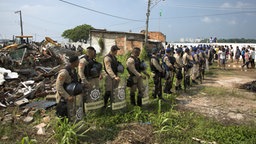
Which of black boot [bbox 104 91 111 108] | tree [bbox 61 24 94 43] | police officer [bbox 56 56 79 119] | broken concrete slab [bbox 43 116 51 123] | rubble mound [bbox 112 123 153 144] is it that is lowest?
rubble mound [bbox 112 123 153 144]

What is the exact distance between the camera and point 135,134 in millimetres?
4715

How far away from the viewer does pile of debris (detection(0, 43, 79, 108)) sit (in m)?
7.94

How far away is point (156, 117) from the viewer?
559 centimetres

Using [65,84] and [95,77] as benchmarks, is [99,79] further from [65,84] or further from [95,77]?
[65,84]

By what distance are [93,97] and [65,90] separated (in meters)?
1.16

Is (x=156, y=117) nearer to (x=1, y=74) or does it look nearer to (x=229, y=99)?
(x=229, y=99)

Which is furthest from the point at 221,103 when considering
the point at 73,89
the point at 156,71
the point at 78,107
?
the point at 73,89

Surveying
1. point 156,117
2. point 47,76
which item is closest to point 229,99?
point 156,117

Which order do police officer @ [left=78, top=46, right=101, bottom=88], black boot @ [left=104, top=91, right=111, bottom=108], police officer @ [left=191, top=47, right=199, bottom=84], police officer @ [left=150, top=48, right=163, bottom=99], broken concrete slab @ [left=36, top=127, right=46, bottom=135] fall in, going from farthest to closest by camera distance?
1. police officer @ [left=191, top=47, right=199, bottom=84]
2. police officer @ [left=150, top=48, right=163, bottom=99]
3. black boot @ [left=104, top=91, right=111, bottom=108]
4. police officer @ [left=78, top=46, right=101, bottom=88]
5. broken concrete slab @ [left=36, top=127, right=46, bottom=135]

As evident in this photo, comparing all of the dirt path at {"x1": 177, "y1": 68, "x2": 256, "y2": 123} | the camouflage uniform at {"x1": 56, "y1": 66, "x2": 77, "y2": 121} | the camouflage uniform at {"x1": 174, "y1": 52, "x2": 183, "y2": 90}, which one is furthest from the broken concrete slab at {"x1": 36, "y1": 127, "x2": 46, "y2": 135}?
the camouflage uniform at {"x1": 174, "y1": 52, "x2": 183, "y2": 90}

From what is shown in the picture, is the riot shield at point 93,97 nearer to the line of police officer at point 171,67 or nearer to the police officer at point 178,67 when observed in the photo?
the line of police officer at point 171,67

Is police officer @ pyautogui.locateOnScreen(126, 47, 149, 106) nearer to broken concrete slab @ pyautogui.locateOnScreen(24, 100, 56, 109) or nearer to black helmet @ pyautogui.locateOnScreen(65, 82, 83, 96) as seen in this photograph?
black helmet @ pyautogui.locateOnScreen(65, 82, 83, 96)

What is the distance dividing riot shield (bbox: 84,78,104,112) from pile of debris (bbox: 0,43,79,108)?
3.00 meters

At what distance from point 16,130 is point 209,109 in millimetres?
5347
